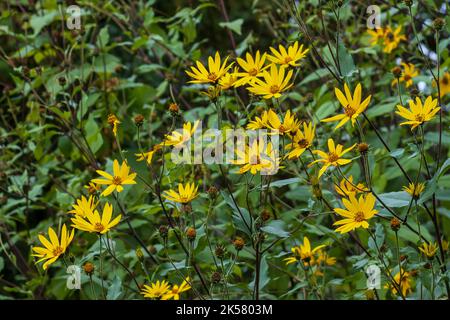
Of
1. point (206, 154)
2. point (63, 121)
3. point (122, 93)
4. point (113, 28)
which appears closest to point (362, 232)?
point (206, 154)

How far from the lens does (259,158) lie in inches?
50.8

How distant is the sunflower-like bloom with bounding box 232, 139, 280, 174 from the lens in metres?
1.27

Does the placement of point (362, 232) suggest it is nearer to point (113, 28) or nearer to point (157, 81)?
point (157, 81)

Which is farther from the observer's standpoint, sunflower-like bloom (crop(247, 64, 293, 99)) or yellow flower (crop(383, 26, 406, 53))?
yellow flower (crop(383, 26, 406, 53))

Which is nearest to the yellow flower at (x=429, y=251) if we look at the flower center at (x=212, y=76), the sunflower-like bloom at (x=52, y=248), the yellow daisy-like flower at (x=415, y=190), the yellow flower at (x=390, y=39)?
the yellow daisy-like flower at (x=415, y=190)

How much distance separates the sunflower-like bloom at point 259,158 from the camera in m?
1.27

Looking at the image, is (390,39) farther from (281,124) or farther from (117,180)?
(117,180)

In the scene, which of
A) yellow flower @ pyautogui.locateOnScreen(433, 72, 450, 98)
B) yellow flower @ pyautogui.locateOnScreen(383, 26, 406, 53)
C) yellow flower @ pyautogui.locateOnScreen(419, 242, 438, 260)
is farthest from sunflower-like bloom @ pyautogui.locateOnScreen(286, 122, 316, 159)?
yellow flower @ pyautogui.locateOnScreen(383, 26, 406, 53)

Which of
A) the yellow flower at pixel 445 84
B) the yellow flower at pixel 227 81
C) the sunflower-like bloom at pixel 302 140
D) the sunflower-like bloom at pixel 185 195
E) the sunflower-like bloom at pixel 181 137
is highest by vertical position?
the yellow flower at pixel 445 84

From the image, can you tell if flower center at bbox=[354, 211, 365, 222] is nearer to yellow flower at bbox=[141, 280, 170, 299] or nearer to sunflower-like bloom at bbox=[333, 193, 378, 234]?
sunflower-like bloom at bbox=[333, 193, 378, 234]

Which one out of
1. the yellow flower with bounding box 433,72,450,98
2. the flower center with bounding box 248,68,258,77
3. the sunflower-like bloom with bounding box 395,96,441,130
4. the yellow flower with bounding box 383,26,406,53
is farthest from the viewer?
the yellow flower with bounding box 383,26,406,53

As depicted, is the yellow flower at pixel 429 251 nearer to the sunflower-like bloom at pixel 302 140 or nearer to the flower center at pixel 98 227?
the sunflower-like bloom at pixel 302 140

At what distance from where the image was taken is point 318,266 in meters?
1.86
